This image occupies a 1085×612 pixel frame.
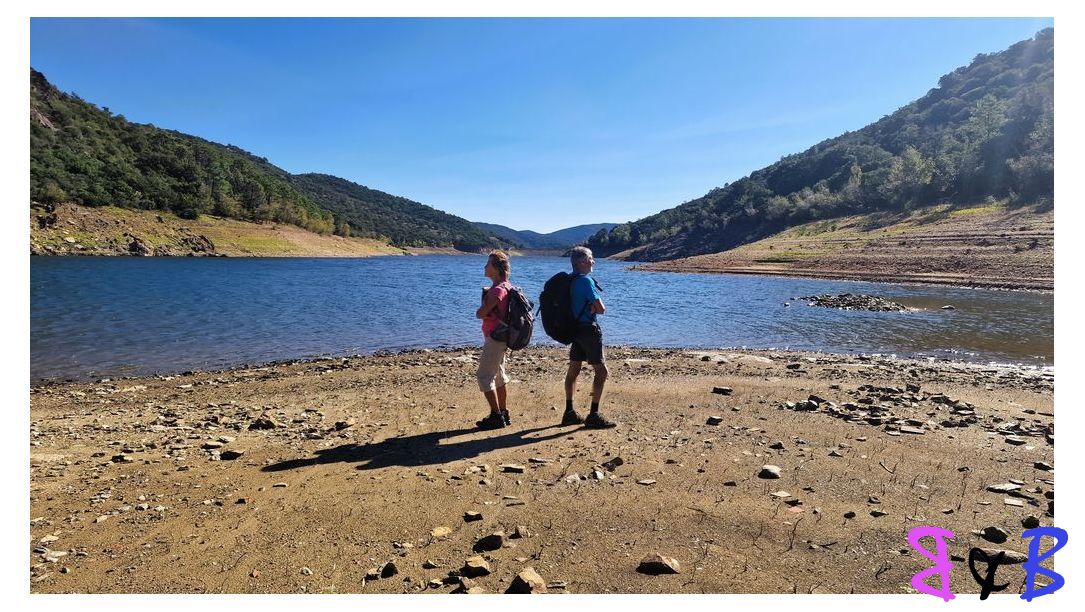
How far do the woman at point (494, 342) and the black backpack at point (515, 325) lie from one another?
5 centimetres

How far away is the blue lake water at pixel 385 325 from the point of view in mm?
15180

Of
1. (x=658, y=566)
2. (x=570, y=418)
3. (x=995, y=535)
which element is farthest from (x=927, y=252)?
(x=658, y=566)

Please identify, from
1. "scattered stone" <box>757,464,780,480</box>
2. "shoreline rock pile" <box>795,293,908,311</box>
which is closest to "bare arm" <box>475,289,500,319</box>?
"scattered stone" <box>757,464,780,480</box>

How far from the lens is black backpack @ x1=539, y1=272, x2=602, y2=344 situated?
6965mm

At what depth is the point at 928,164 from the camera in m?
78.8

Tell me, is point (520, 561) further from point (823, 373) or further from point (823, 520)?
point (823, 373)

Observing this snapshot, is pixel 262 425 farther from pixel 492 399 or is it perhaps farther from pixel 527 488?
pixel 527 488

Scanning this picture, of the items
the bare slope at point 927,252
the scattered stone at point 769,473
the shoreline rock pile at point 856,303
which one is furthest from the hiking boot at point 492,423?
the bare slope at point 927,252

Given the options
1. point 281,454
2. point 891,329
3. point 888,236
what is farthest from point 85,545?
point 888,236

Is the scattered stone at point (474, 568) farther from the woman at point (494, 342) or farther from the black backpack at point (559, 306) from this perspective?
the black backpack at point (559, 306)

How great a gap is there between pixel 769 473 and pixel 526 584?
10.4 ft

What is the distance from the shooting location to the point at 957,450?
245 inches

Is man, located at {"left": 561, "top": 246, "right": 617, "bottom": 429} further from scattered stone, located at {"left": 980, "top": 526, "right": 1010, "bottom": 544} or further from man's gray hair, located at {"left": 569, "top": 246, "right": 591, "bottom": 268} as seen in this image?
scattered stone, located at {"left": 980, "top": 526, "right": 1010, "bottom": 544}

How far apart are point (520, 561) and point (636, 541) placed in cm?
93
